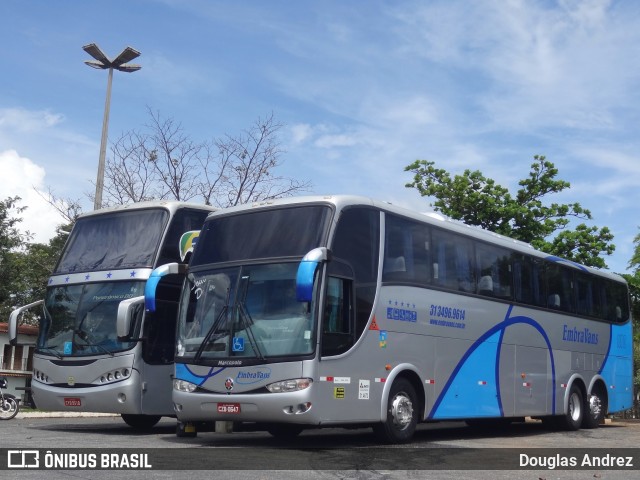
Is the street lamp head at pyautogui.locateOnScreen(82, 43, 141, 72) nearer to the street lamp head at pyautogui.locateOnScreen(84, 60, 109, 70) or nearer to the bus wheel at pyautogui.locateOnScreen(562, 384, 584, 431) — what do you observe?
the street lamp head at pyautogui.locateOnScreen(84, 60, 109, 70)

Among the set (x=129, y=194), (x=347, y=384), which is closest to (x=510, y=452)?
(x=347, y=384)

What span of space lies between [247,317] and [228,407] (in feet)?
4.08

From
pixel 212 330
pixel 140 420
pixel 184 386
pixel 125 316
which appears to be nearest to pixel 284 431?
pixel 184 386

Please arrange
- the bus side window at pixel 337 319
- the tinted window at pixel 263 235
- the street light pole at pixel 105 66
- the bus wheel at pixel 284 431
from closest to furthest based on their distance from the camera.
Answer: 1. the bus side window at pixel 337 319
2. the tinted window at pixel 263 235
3. the bus wheel at pixel 284 431
4. the street light pole at pixel 105 66

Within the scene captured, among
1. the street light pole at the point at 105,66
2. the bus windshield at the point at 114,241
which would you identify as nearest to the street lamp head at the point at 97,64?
the street light pole at the point at 105,66

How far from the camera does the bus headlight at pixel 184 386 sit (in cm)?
1293

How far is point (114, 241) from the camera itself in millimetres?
16281

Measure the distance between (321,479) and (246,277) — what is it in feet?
14.1

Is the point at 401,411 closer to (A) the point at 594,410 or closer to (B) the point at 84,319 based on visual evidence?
(B) the point at 84,319

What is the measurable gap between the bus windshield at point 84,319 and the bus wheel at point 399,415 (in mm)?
4548

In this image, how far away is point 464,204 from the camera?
37.0 m

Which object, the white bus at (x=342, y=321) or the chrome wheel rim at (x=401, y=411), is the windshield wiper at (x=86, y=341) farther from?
the chrome wheel rim at (x=401, y=411)

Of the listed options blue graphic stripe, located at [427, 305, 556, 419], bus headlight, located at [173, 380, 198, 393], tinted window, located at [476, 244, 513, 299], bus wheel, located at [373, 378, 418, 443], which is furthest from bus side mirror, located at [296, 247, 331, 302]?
tinted window, located at [476, 244, 513, 299]

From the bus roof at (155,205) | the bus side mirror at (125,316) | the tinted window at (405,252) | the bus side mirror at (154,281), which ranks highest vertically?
the bus roof at (155,205)
